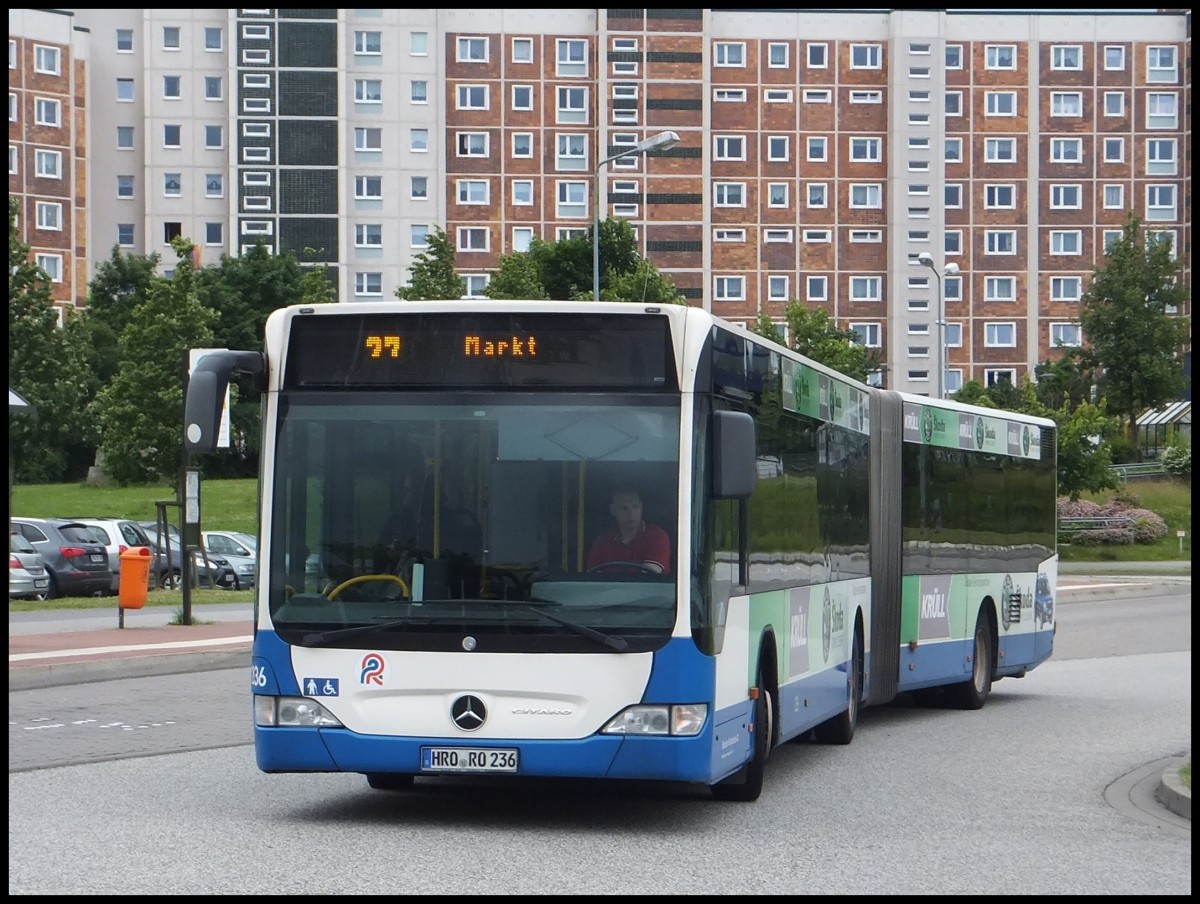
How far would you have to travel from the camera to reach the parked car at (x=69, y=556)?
36.1 metres

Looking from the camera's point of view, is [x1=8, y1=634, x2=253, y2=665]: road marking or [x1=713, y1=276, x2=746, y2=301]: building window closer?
[x1=8, y1=634, x2=253, y2=665]: road marking

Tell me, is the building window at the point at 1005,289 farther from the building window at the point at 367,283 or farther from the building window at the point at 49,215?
the building window at the point at 49,215

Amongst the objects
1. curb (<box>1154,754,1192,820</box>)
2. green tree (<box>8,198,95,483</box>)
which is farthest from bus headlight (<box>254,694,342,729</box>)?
green tree (<box>8,198,95,483</box>)

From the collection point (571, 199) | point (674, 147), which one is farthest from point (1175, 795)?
point (674, 147)

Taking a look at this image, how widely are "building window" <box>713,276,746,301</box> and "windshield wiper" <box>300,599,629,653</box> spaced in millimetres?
108506

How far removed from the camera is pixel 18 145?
110 meters

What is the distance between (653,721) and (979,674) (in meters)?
9.36

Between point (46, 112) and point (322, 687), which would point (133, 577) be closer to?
point (322, 687)

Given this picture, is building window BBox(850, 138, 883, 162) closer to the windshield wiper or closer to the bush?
the bush

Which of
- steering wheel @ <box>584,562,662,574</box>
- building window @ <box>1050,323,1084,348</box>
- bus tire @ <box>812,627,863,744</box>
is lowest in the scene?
bus tire @ <box>812,627,863,744</box>

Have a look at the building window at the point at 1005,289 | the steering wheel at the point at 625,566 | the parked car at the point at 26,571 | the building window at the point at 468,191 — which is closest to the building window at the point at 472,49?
A: the building window at the point at 468,191

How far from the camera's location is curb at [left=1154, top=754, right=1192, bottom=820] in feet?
35.5

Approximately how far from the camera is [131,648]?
21531 millimetres

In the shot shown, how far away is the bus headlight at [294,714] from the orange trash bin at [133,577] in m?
15.6
